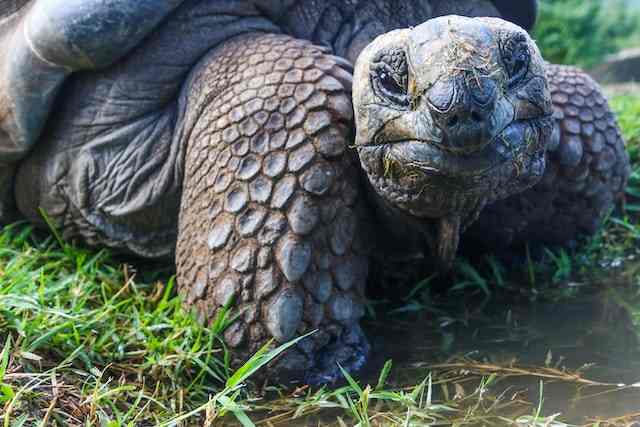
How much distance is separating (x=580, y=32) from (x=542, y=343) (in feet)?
19.4

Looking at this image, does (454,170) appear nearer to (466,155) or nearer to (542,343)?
(466,155)

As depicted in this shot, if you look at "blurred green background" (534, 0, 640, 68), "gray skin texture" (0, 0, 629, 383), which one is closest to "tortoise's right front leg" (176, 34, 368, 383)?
"gray skin texture" (0, 0, 629, 383)

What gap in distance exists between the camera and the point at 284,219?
7.82 feet

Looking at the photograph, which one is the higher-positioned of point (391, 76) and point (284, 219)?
point (391, 76)

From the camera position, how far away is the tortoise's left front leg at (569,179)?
9.77 feet

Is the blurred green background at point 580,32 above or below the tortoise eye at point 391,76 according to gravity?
below

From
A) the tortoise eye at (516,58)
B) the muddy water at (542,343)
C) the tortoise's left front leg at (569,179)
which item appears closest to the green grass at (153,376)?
the muddy water at (542,343)

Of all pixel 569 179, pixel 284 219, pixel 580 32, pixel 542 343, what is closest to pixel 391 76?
pixel 284 219

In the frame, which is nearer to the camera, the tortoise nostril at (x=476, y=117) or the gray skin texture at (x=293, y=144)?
the tortoise nostril at (x=476, y=117)

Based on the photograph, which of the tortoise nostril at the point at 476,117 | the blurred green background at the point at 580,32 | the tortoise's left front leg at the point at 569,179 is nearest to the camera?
the tortoise nostril at the point at 476,117

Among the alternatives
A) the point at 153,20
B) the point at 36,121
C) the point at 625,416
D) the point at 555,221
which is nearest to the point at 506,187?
the point at 625,416

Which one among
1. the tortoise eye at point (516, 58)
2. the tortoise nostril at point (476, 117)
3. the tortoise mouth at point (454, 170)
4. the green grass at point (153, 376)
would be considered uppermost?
the tortoise eye at point (516, 58)

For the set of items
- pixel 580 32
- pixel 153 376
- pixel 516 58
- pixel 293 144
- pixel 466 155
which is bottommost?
pixel 153 376

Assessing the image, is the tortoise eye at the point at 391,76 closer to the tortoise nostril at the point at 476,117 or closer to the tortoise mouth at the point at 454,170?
the tortoise mouth at the point at 454,170
